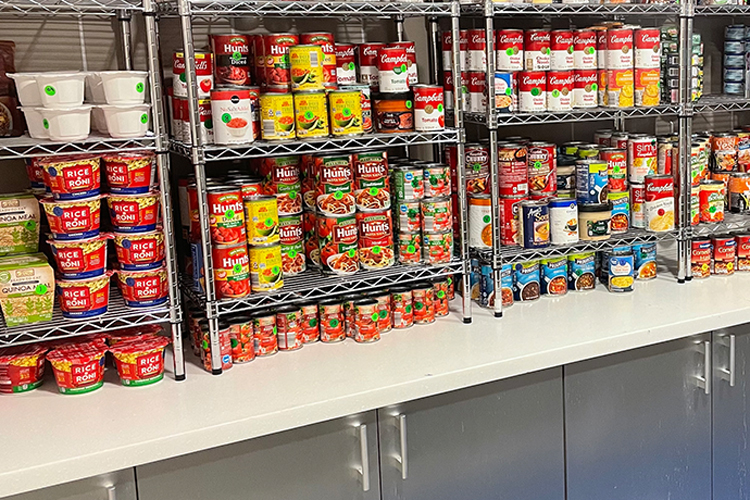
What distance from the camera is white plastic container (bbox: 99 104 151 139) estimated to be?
195 centimetres

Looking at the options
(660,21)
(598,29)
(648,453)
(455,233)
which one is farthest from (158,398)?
(660,21)

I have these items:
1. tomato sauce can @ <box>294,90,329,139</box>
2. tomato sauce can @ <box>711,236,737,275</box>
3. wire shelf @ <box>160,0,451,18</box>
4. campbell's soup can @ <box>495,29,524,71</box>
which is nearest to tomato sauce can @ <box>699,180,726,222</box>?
tomato sauce can @ <box>711,236,737,275</box>

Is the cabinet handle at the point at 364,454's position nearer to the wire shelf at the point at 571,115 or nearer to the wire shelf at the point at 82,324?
the wire shelf at the point at 82,324

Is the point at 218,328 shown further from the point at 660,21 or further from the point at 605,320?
the point at 660,21

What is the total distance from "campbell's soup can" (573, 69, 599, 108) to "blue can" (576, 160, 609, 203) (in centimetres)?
19

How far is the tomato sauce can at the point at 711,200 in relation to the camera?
2.75 m

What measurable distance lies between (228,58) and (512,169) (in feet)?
2.99

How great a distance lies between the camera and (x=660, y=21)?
3.12m

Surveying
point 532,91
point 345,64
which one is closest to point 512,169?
point 532,91

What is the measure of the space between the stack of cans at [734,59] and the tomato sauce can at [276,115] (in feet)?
5.80

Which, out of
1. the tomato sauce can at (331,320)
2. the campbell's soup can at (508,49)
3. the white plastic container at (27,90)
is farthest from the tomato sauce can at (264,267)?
the campbell's soup can at (508,49)

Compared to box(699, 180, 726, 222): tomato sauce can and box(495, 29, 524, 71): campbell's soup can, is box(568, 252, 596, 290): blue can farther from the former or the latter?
box(495, 29, 524, 71): campbell's soup can

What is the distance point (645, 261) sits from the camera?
2.78 m

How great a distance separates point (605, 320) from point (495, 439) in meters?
0.51
